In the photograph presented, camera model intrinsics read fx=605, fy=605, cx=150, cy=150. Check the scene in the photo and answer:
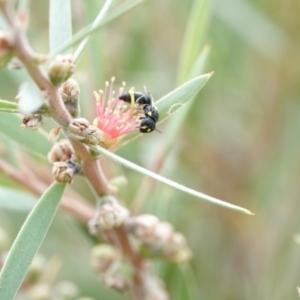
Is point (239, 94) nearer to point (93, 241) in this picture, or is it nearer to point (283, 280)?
point (283, 280)

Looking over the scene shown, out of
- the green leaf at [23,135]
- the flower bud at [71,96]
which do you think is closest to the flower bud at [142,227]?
the green leaf at [23,135]

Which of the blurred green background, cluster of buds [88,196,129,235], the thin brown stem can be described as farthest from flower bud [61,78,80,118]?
the blurred green background

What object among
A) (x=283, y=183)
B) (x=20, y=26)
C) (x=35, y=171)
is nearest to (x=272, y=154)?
(x=283, y=183)

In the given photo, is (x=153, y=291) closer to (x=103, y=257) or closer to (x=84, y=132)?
(x=103, y=257)

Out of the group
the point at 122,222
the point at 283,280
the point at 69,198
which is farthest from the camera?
the point at 283,280

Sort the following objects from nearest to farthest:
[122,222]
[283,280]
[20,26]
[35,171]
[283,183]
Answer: [20,26], [122,222], [35,171], [283,280], [283,183]

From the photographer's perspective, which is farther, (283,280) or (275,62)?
(275,62)
